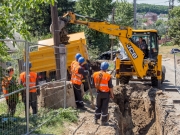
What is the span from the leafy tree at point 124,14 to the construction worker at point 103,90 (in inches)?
1385

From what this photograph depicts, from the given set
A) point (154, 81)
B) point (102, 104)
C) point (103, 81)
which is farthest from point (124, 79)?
point (103, 81)

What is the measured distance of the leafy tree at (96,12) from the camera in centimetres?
3503

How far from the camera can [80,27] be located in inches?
1331

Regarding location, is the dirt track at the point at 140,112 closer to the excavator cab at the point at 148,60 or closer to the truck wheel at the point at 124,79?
the truck wheel at the point at 124,79

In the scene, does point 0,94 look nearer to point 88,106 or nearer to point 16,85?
point 16,85

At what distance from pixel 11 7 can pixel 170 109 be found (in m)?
7.56

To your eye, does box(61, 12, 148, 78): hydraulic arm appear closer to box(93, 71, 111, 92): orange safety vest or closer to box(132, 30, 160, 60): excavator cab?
box(132, 30, 160, 60): excavator cab

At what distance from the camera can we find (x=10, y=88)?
7.48 meters

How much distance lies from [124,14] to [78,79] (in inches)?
1497

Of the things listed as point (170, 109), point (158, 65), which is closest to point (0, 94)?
point (170, 109)

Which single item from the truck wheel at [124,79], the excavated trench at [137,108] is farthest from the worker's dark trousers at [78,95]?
the truck wheel at [124,79]

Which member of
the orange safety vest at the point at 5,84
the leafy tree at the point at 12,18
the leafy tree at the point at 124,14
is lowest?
the orange safety vest at the point at 5,84

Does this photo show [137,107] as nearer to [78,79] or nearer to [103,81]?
[78,79]

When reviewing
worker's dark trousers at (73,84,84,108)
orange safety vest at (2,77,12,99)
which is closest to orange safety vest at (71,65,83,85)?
worker's dark trousers at (73,84,84,108)
